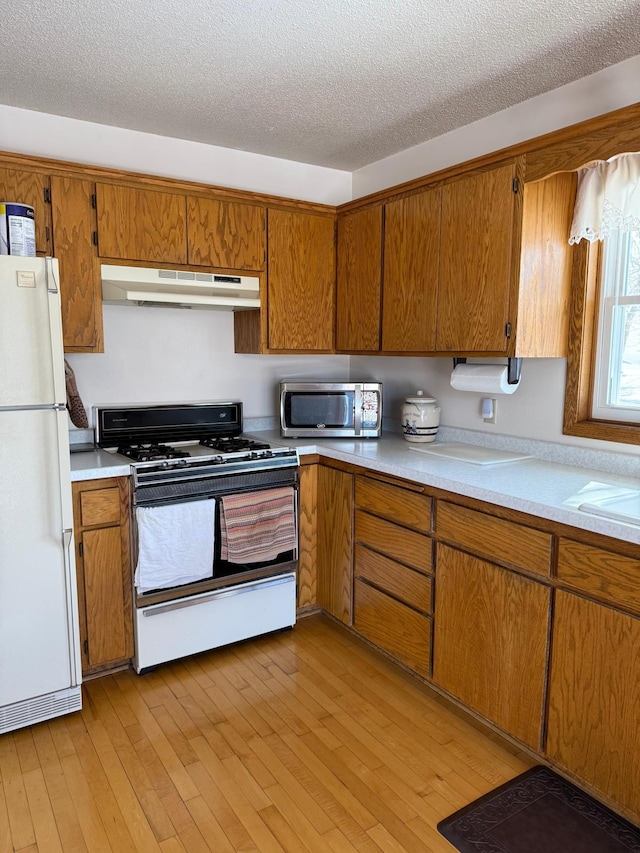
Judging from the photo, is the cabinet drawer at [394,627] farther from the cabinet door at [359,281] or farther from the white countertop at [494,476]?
the cabinet door at [359,281]

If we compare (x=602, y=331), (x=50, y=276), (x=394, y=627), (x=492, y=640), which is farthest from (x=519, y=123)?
(x=394, y=627)

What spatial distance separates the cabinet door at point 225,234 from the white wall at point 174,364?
390 mm

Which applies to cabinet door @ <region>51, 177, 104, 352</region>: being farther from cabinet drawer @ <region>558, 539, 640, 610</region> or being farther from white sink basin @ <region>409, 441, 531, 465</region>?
cabinet drawer @ <region>558, 539, 640, 610</region>

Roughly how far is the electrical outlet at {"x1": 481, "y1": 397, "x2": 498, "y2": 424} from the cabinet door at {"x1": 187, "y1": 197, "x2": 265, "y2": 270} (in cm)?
131

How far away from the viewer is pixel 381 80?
228cm

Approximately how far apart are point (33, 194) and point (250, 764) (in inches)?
92.6

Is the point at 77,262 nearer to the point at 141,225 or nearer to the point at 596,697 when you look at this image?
the point at 141,225

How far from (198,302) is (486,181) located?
1389mm

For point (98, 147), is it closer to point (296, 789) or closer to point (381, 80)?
point (381, 80)

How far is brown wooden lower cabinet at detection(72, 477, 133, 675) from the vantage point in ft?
7.86

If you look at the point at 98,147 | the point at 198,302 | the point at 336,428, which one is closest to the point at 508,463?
the point at 336,428

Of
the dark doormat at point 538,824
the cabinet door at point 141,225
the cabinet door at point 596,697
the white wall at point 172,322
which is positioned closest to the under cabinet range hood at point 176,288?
the cabinet door at point 141,225

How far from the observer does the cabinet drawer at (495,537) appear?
190 cm

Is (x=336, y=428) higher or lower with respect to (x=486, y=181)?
lower
